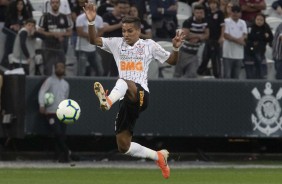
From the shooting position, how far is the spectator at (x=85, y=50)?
20031 millimetres

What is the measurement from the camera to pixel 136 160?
21.7m

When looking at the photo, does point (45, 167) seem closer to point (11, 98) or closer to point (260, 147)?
point (11, 98)

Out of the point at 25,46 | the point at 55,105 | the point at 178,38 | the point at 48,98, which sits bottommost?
the point at 55,105

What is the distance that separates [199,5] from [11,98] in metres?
4.38

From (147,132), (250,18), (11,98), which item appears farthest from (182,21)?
(11,98)

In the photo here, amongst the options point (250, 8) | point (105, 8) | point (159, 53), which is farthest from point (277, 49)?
point (159, 53)

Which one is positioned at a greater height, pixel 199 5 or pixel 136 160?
pixel 199 5

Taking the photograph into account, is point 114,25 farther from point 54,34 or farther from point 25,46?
point 25,46

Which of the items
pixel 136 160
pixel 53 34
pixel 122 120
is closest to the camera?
pixel 122 120

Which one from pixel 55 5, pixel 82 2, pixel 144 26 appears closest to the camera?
pixel 55 5

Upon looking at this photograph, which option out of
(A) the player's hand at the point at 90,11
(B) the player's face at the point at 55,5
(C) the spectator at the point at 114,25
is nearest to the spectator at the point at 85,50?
(C) the spectator at the point at 114,25

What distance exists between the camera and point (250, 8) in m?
22.6

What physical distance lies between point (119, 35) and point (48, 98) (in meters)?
1.97

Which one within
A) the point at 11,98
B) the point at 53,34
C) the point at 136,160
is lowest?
the point at 136,160
